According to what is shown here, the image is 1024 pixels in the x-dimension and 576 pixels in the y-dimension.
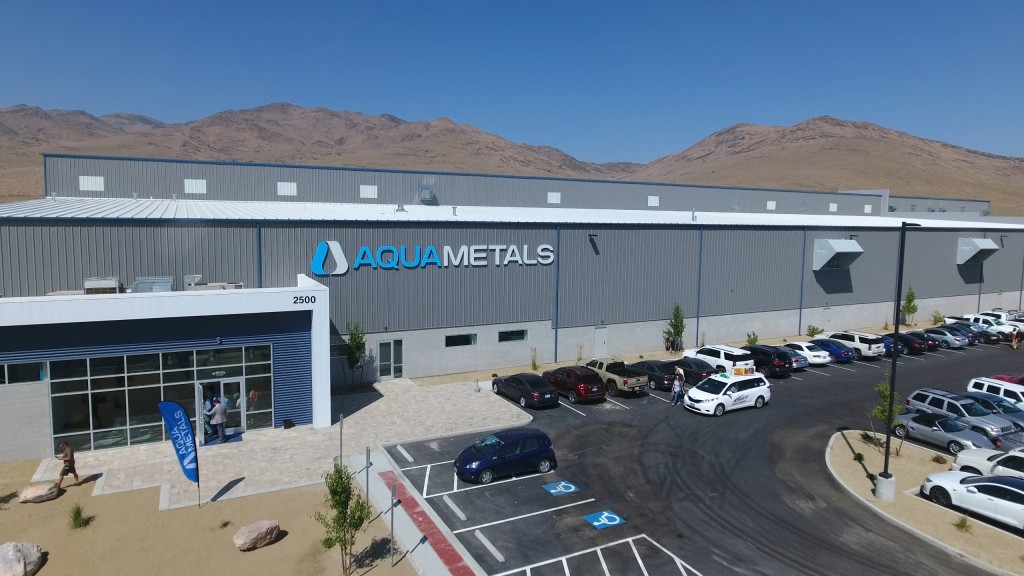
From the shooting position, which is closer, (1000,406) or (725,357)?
(1000,406)

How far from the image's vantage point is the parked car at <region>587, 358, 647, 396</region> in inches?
1089

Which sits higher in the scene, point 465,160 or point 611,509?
point 465,160

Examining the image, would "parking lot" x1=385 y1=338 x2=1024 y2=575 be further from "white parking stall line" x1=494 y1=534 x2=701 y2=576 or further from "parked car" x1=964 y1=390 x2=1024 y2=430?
"parked car" x1=964 y1=390 x2=1024 y2=430

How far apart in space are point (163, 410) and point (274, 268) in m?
11.1

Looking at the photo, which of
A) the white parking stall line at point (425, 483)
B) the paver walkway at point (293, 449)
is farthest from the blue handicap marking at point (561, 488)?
the paver walkway at point (293, 449)

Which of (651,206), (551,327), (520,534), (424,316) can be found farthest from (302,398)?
(651,206)

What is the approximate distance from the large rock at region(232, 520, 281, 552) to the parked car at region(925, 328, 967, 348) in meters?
41.7

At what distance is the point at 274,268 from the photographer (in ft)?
87.0

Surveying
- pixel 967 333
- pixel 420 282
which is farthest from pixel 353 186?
pixel 967 333

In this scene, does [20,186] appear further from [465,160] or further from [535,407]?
[535,407]

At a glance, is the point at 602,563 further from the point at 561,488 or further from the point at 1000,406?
the point at 1000,406

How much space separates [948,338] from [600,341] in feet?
79.6

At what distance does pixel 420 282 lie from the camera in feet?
98.0

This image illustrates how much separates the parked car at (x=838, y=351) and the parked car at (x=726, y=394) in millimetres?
10930
